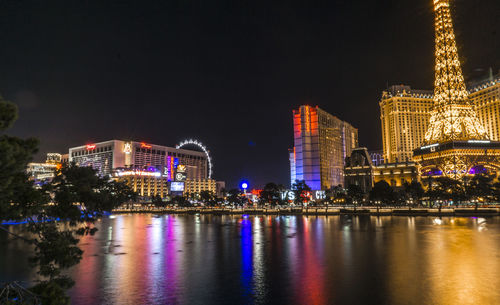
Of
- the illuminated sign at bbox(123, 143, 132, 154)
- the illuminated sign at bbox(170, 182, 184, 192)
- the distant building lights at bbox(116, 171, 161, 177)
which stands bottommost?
the illuminated sign at bbox(170, 182, 184, 192)

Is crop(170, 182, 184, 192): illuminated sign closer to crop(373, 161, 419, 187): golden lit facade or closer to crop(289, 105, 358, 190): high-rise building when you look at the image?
crop(289, 105, 358, 190): high-rise building

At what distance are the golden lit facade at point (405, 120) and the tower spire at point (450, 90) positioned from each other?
183ft

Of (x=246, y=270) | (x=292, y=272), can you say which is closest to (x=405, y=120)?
(x=292, y=272)

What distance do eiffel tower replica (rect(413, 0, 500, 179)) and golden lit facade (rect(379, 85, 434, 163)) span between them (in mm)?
55119

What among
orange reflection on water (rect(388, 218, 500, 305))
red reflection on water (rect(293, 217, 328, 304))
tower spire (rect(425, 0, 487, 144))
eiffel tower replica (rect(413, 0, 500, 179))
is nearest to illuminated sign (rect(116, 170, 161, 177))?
eiffel tower replica (rect(413, 0, 500, 179))

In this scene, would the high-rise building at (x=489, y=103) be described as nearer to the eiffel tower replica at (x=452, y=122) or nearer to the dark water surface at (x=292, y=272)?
the eiffel tower replica at (x=452, y=122)

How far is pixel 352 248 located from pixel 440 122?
88.0 meters

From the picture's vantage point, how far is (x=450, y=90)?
92750 mm

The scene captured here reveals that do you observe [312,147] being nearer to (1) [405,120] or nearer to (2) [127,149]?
(1) [405,120]

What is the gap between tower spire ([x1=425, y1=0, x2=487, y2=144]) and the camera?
91.2 meters

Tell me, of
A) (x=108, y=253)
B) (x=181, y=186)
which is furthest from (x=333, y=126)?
(x=108, y=253)

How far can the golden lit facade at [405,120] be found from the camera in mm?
151250

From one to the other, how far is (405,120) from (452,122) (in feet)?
204

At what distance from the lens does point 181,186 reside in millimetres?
129875
